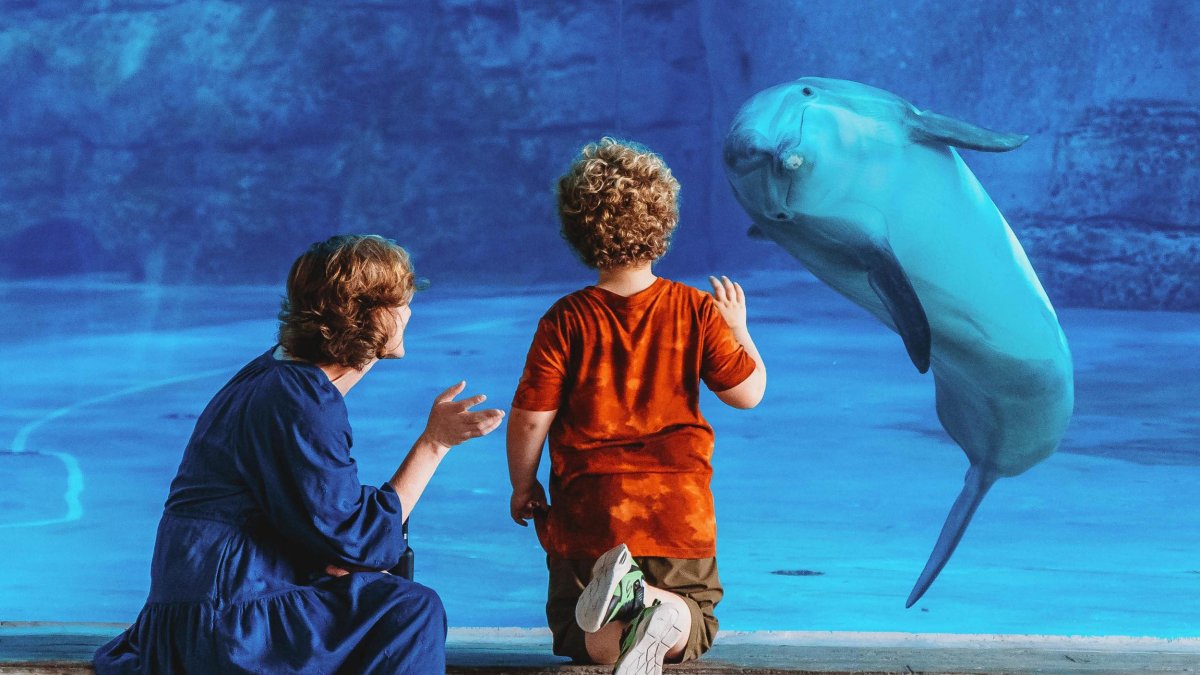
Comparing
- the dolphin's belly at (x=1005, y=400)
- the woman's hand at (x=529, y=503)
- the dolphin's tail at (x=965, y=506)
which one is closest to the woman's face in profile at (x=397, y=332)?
the woman's hand at (x=529, y=503)

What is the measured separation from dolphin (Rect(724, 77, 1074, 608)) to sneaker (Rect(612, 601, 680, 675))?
1.66 meters

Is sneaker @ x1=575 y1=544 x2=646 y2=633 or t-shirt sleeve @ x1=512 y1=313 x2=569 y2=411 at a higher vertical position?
t-shirt sleeve @ x1=512 y1=313 x2=569 y2=411

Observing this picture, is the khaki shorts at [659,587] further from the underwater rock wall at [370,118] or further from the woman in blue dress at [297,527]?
the underwater rock wall at [370,118]

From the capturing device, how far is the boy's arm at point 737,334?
254 cm

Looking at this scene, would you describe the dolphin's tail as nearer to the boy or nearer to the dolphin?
the dolphin

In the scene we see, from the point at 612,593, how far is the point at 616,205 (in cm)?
72

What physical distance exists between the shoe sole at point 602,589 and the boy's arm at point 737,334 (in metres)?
0.44

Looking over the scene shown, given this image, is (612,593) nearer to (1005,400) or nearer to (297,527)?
(297,527)

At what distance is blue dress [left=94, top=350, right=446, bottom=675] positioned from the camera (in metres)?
2.04

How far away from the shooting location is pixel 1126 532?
32.6 feet

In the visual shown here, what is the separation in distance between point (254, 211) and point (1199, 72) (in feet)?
27.1

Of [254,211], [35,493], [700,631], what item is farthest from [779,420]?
[700,631]

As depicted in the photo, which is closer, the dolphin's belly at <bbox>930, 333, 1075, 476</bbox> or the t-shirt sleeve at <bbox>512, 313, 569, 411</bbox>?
the t-shirt sleeve at <bbox>512, 313, 569, 411</bbox>

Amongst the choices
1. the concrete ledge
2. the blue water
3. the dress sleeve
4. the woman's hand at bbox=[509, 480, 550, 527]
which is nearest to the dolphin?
the concrete ledge
